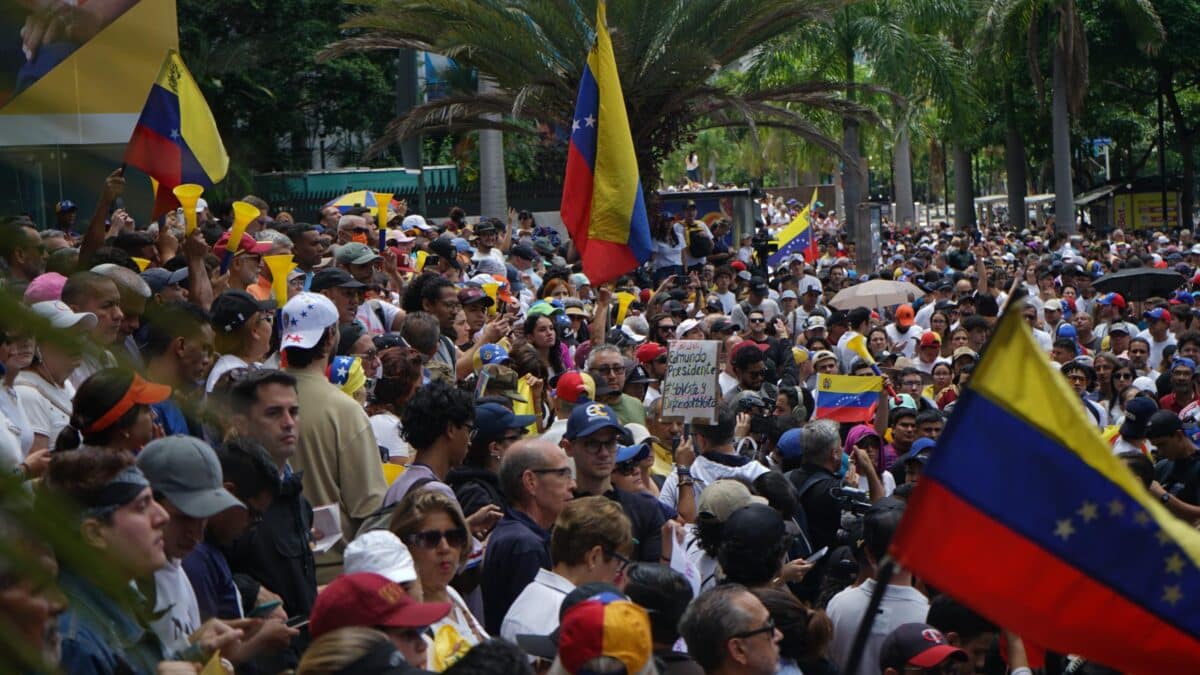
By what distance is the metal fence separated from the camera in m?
23.2

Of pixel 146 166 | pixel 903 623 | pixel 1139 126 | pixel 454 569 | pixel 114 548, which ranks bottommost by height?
pixel 903 623

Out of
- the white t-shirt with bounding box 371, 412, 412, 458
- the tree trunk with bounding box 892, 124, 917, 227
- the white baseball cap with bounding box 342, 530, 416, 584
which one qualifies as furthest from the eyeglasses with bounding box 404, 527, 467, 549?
the tree trunk with bounding box 892, 124, 917, 227

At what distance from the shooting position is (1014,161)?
48375mm

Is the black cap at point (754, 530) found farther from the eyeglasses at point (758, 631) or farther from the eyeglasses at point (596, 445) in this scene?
the eyeglasses at point (758, 631)

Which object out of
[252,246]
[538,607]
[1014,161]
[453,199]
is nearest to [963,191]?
[1014,161]

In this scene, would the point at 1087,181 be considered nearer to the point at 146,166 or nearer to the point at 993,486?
the point at 146,166

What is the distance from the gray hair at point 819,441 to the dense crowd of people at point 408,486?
0.20 ft

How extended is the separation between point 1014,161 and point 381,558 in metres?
47.0

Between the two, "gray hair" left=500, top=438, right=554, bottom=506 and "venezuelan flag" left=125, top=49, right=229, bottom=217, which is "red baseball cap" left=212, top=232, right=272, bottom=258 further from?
"gray hair" left=500, top=438, right=554, bottom=506

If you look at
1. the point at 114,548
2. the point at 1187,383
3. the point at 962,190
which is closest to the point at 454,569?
the point at 114,548

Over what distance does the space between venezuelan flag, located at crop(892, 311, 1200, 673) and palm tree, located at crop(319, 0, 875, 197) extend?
46.0 ft

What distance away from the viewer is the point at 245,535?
4668 mm

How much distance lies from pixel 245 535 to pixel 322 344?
4.49 feet

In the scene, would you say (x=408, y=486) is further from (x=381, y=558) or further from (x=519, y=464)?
(x=381, y=558)
